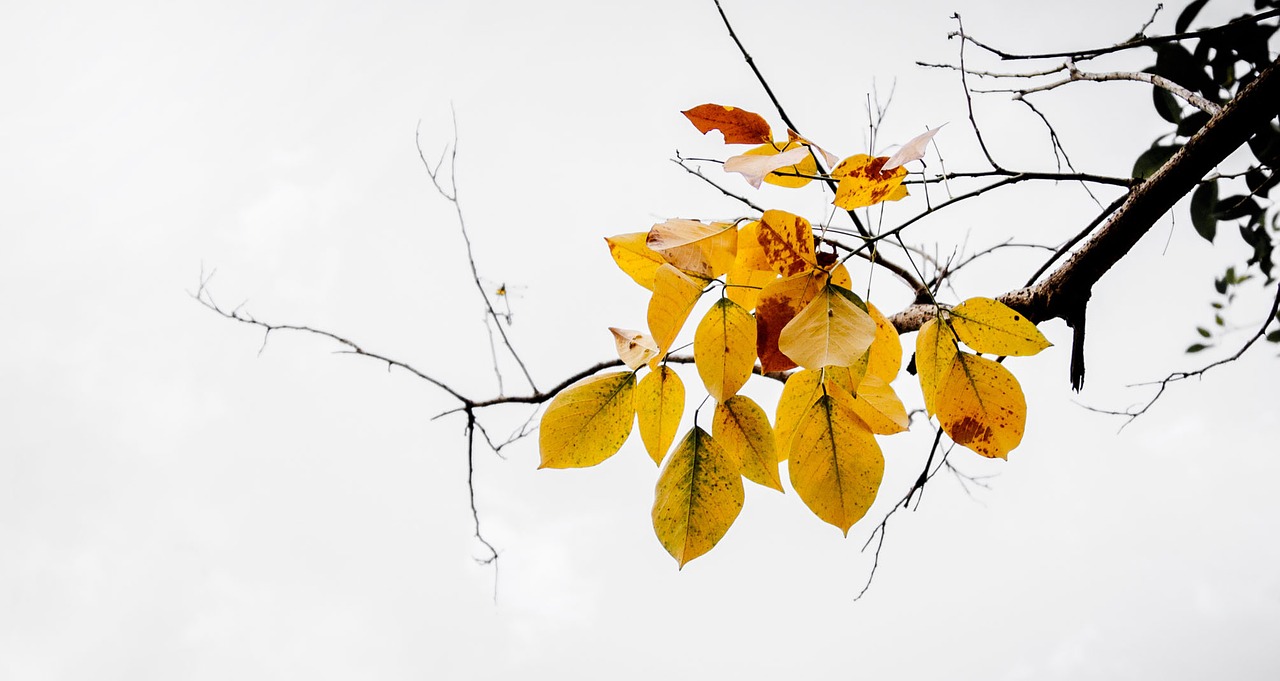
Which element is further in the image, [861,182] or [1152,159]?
[1152,159]

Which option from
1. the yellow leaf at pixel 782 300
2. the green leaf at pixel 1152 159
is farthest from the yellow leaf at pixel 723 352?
the green leaf at pixel 1152 159

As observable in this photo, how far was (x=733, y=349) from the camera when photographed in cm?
31

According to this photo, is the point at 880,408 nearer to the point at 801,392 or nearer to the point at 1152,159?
the point at 801,392

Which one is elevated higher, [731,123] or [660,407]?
[731,123]

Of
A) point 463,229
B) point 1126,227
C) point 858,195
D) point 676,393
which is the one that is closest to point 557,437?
point 676,393

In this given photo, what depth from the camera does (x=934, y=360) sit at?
337mm

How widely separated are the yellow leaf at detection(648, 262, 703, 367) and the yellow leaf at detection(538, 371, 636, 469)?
0.18ft

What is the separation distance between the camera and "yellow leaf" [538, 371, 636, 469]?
0.34 meters

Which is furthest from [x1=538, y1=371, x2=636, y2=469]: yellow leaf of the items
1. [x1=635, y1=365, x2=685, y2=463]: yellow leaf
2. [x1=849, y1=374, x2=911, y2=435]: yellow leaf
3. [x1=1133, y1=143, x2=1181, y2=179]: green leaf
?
[x1=1133, y1=143, x2=1181, y2=179]: green leaf

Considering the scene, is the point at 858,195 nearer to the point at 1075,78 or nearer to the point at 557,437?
the point at 557,437

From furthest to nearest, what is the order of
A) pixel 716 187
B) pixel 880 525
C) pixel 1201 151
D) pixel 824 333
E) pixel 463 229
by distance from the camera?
pixel 463 229, pixel 880 525, pixel 716 187, pixel 1201 151, pixel 824 333

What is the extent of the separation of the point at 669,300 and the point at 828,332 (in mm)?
69

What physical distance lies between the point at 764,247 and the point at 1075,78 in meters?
0.63

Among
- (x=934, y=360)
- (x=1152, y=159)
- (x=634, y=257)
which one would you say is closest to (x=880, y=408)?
(x=934, y=360)
